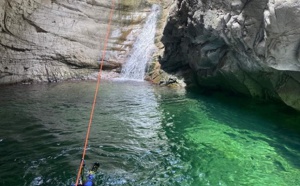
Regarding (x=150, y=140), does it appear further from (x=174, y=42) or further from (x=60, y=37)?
(x=60, y=37)

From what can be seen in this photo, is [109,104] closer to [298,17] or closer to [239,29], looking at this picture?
[239,29]

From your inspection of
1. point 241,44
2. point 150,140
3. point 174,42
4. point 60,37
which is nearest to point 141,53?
point 174,42

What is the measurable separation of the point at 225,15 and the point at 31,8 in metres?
13.6

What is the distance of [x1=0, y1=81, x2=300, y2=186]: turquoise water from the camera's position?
A: 6898mm

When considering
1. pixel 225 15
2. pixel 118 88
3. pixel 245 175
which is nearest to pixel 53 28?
pixel 118 88

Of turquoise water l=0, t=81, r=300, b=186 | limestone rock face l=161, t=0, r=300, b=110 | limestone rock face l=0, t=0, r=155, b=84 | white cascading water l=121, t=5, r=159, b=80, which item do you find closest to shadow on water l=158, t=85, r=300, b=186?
turquoise water l=0, t=81, r=300, b=186

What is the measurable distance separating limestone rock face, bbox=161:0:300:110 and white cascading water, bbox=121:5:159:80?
2.33m

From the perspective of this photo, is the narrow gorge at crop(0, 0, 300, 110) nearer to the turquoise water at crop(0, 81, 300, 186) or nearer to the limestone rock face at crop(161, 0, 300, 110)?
the limestone rock face at crop(161, 0, 300, 110)

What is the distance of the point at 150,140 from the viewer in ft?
30.1

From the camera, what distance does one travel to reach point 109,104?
1344 cm

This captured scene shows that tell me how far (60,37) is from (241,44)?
43.4 ft

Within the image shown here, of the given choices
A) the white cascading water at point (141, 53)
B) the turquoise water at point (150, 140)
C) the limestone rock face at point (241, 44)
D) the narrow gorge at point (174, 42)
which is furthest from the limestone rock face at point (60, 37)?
the limestone rock face at point (241, 44)

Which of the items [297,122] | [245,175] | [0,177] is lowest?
[0,177]

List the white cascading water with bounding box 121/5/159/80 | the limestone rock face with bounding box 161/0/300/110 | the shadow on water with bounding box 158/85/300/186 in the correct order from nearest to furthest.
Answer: the shadow on water with bounding box 158/85/300/186 < the limestone rock face with bounding box 161/0/300/110 < the white cascading water with bounding box 121/5/159/80
